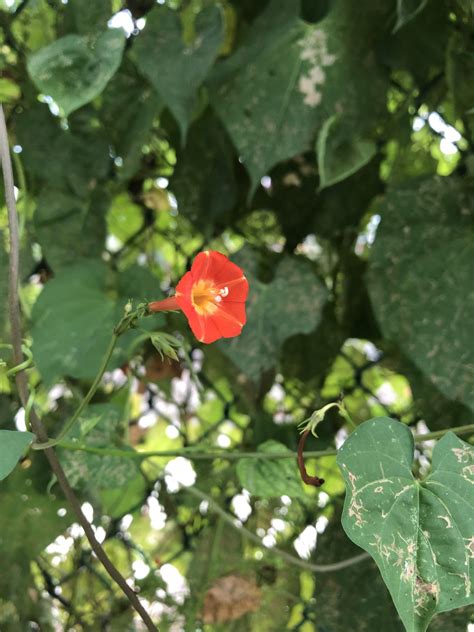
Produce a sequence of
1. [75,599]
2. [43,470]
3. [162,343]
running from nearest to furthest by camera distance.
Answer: [162,343] < [43,470] < [75,599]

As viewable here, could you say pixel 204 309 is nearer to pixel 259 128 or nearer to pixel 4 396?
pixel 259 128

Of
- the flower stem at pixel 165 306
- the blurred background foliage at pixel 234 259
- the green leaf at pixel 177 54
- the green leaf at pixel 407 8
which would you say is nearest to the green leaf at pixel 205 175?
the blurred background foliage at pixel 234 259

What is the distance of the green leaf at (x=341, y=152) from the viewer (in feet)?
2.35

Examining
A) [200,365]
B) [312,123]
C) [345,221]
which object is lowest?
[200,365]

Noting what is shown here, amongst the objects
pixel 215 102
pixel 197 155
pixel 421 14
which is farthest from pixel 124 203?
pixel 421 14

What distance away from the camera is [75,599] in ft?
3.05

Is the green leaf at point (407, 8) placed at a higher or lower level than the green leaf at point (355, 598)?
higher

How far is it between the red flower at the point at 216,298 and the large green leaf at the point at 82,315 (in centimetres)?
18

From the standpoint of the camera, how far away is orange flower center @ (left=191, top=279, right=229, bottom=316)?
531mm

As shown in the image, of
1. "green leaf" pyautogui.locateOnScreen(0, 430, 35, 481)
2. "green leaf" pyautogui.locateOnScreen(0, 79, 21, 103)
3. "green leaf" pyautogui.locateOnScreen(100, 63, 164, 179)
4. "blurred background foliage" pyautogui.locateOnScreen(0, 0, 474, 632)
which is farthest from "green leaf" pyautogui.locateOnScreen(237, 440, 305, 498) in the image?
"green leaf" pyautogui.locateOnScreen(0, 79, 21, 103)

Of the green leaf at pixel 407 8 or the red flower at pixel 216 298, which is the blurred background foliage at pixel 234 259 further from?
the red flower at pixel 216 298

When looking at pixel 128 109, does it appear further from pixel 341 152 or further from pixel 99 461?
pixel 99 461

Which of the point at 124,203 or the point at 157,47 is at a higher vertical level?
the point at 157,47

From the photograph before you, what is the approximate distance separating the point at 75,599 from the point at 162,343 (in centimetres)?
57
